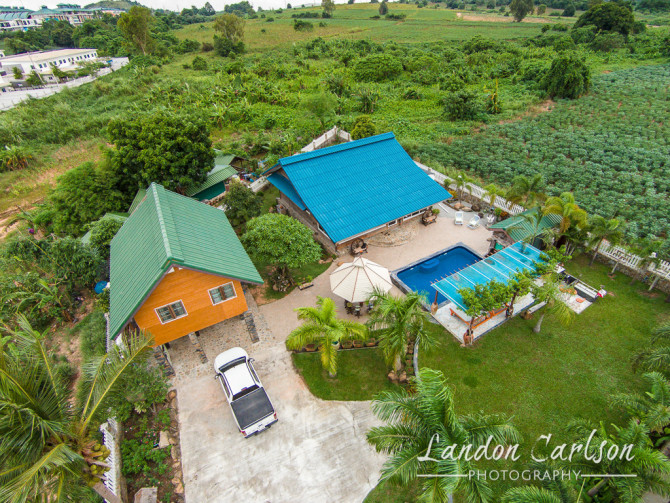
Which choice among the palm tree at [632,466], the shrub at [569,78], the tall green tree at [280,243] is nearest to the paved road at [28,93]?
the tall green tree at [280,243]

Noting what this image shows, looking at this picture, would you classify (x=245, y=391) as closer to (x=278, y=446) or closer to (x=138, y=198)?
(x=278, y=446)

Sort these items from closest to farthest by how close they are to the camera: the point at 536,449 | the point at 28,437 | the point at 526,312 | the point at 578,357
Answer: the point at 28,437 < the point at 536,449 < the point at 578,357 < the point at 526,312

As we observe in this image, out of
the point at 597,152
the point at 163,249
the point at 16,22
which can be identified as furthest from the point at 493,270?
the point at 16,22

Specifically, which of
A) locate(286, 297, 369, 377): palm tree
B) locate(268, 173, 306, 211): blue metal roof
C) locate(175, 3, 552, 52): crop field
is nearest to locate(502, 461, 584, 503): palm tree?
locate(286, 297, 369, 377): palm tree

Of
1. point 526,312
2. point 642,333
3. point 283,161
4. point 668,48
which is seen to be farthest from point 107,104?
point 668,48

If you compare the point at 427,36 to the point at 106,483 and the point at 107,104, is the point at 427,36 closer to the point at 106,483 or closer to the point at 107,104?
the point at 107,104

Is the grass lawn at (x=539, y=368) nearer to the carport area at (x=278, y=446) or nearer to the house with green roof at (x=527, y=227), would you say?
the carport area at (x=278, y=446)

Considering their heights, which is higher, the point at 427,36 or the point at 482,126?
the point at 427,36
